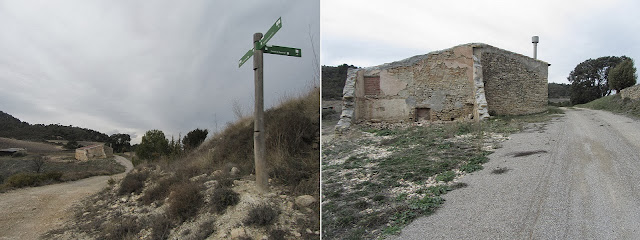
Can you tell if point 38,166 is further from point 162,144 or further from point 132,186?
point 132,186

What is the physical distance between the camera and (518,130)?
6805 mm

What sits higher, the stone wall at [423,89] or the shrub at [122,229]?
the stone wall at [423,89]

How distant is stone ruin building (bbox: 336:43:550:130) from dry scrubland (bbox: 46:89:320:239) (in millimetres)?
4213

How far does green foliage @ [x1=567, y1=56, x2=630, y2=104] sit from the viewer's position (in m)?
17.4

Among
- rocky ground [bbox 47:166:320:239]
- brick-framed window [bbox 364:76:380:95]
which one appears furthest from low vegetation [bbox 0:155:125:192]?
brick-framed window [bbox 364:76:380:95]

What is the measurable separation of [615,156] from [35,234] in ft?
27.3

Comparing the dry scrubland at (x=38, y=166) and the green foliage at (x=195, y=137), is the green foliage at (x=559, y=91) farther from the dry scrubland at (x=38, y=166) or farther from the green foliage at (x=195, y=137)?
the dry scrubland at (x=38, y=166)

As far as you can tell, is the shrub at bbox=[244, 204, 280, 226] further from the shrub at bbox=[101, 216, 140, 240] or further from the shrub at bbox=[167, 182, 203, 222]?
the shrub at bbox=[101, 216, 140, 240]

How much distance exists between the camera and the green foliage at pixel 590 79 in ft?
57.1

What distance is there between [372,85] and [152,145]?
8722 mm

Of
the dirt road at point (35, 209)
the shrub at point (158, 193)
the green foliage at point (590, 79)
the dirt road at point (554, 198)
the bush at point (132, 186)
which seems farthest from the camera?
the green foliage at point (590, 79)

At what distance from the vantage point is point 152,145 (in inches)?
503

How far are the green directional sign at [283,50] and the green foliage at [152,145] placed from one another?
8.58 m

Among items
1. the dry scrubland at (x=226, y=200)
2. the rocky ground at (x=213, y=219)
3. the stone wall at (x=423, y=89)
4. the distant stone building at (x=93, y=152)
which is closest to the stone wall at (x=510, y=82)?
the stone wall at (x=423, y=89)
